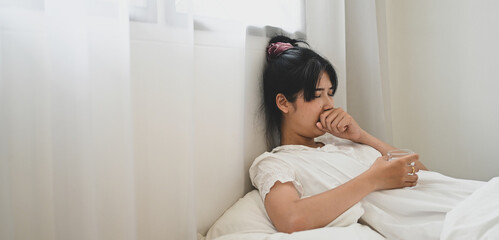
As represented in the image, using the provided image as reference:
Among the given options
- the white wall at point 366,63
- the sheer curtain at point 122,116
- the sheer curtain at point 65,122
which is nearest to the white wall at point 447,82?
the white wall at point 366,63

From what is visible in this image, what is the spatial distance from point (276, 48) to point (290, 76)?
0.11 metres

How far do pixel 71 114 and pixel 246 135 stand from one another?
58 centimetres

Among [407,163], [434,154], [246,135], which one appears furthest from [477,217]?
[434,154]

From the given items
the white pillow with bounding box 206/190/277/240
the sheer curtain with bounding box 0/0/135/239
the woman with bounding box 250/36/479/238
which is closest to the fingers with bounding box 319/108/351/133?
the woman with bounding box 250/36/479/238

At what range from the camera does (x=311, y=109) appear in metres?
1.22

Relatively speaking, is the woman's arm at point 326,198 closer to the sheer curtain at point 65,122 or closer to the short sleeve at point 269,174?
the short sleeve at point 269,174

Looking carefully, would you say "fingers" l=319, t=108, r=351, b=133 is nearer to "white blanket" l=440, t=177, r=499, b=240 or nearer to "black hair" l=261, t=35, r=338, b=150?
"black hair" l=261, t=35, r=338, b=150

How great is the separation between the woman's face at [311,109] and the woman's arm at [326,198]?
276 millimetres

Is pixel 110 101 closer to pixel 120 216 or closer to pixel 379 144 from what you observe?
pixel 120 216

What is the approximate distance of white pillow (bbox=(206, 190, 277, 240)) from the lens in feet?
3.23

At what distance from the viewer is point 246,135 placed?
121 centimetres

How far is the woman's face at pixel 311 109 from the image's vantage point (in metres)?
1.22

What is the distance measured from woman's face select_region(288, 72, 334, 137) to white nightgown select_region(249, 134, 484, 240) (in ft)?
0.23

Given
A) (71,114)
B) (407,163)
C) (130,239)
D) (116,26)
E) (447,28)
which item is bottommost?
(130,239)
